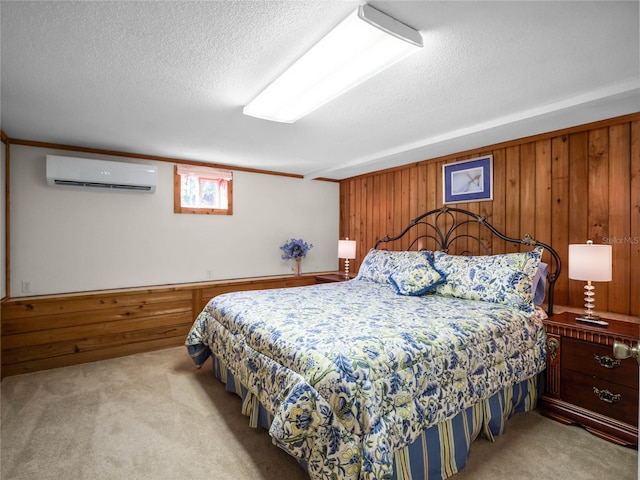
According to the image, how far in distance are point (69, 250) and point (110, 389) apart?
1.61m

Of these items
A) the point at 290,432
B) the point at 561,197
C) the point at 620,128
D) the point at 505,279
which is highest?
the point at 620,128

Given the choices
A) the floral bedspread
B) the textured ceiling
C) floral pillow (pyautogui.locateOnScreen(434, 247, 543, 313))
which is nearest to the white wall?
the textured ceiling

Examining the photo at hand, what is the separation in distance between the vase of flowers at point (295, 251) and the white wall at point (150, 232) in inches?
3.8

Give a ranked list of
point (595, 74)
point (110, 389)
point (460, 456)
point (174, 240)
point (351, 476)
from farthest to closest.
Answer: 1. point (174, 240)
2. point (110, 389)
3. point (595, 74)
4. point (460, 456)
5. point (351, 476)

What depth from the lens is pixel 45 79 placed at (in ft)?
6.53

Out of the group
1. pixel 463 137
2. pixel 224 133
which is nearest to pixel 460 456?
pixel 463 137

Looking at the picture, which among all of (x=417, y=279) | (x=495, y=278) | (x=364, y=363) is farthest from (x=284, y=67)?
(x=495, y=278)

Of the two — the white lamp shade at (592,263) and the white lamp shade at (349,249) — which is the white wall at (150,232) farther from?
the white lamp shade at (592,263)

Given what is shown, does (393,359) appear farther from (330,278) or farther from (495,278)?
(330,278)

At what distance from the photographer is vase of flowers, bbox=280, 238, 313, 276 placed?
4.87m

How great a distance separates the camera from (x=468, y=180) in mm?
3549

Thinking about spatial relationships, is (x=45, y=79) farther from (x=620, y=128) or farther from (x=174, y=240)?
(x=620, y=128)

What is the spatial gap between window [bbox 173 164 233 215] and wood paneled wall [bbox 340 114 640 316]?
272 cm

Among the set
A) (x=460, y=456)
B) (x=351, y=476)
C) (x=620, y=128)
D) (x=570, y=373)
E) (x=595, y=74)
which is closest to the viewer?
(x=351, y=476)
